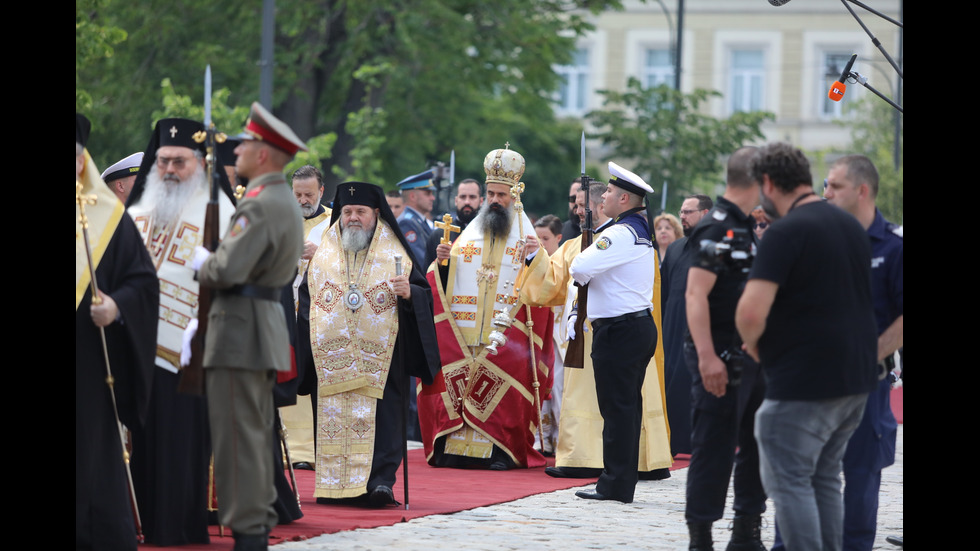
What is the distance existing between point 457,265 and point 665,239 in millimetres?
Result: 2683

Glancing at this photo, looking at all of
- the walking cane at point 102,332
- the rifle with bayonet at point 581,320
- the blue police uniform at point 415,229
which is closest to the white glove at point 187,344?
the walking cane at point 102,332

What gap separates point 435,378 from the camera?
9094 mm

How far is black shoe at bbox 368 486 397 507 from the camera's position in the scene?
8.60m

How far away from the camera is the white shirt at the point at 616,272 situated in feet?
30.0

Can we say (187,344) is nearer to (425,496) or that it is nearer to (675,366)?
(425,496)

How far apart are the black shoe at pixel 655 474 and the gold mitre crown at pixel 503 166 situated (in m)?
2.35

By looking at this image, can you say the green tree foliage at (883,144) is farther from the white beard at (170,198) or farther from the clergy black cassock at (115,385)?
the clergy black cassock at (115,385)

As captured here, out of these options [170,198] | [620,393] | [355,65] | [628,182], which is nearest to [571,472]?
[620,393]

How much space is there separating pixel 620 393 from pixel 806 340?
3.37m

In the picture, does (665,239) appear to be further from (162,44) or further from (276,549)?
(162,44)

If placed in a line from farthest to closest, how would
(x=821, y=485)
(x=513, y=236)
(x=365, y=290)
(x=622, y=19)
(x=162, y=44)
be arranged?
(x=622, y=19) → (x=162, y=44) → (x=513, y=236) → (x=365, y=290) → (x=821, y=485)

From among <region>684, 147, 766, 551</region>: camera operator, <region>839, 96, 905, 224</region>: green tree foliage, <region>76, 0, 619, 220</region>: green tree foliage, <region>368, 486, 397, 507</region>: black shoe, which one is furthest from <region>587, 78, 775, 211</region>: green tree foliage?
<region>684, 147, 766, 551</region>: camera operator

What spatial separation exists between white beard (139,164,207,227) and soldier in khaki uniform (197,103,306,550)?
0.89 m

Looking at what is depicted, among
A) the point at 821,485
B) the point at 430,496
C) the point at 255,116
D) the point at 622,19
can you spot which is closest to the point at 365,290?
the point at 430,496
